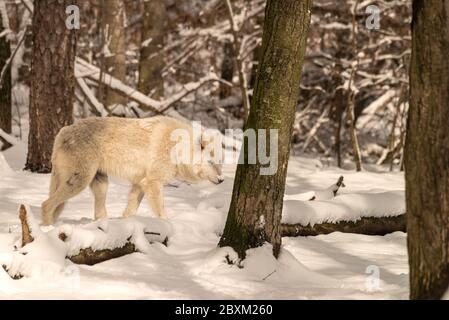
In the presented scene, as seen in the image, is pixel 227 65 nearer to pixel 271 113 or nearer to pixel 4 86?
pixel 4 86

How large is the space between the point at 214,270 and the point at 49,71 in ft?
18.6

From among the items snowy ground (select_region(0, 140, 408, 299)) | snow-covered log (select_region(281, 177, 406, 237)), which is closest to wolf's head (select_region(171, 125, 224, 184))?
snowy ground (select_region(0, 140, 408, 299))

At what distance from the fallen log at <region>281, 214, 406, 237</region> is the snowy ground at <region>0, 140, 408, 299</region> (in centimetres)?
9

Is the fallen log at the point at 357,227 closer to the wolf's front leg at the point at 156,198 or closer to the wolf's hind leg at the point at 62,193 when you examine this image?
the wolf's front leg at the point at 156,198

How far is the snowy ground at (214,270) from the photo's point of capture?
5211 mm

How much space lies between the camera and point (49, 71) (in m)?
10.5

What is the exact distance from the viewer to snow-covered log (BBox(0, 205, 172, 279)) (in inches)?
207

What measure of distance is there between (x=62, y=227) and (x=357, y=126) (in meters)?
15.3

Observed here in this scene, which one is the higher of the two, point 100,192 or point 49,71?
point 49,71

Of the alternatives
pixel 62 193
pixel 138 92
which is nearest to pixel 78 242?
pixel 62 193

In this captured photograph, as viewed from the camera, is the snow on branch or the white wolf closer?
the white wolf

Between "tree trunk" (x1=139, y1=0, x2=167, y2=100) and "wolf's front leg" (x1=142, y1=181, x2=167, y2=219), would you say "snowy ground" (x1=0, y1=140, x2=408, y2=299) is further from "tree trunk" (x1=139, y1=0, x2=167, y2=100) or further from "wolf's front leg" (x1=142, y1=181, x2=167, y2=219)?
"tree trunk" (x1=139, y1=0, x2=167, y2=100)
